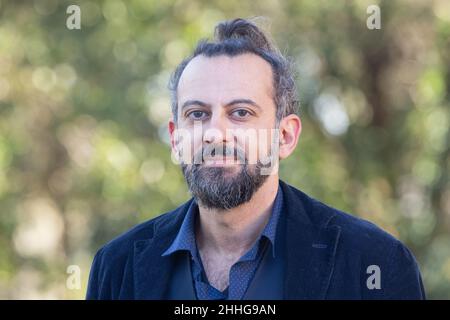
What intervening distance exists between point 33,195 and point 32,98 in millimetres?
979

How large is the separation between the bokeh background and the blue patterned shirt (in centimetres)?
402

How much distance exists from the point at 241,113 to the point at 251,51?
0.92 feet

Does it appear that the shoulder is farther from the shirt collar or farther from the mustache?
the mustache

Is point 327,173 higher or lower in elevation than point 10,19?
lower

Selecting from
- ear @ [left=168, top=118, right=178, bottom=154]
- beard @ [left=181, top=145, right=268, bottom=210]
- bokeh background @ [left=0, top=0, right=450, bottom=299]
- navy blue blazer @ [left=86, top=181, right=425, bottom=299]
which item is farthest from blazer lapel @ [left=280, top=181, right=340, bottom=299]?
bokeh background @ [left=0, top=0, right=450, bottom=299]

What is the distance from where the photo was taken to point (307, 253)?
8.52 feet

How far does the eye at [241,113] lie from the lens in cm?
273

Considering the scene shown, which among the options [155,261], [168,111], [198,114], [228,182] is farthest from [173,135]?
[168,111]

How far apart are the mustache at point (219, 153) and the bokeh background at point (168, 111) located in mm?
4042

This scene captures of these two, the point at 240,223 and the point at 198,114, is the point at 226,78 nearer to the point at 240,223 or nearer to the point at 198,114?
the point at 198,114

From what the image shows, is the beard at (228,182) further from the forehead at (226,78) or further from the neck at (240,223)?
the forehead at (226,78)

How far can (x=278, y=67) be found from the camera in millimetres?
2959

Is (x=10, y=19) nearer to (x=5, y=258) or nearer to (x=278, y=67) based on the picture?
(x=5, y=258)
